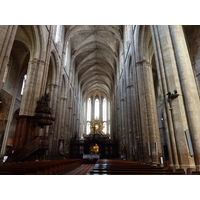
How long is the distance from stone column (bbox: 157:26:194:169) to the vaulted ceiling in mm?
12971

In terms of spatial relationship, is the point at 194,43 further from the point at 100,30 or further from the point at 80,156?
the point at 80,156

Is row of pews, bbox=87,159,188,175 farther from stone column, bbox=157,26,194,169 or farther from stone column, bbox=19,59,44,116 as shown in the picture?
stone column, bbox=19,59,44,116

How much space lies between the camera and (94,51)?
24.2 metres

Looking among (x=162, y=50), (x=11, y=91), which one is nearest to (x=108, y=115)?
(x=11, y=91)

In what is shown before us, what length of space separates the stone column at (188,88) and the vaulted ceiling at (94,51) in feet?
43.3

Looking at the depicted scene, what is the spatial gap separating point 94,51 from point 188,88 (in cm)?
2043

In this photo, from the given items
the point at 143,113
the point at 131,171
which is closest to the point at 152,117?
the point at 143,113

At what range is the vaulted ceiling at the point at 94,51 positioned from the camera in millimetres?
19505

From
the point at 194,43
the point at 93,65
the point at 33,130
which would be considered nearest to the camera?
the point at 33,130

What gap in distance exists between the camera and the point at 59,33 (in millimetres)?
15930

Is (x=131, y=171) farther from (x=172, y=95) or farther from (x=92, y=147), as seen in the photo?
(x=92, y=147)

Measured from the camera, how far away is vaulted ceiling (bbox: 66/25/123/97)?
19.5 m

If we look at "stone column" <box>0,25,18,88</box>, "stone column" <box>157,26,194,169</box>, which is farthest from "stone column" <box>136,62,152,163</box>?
"stone column" <box>0,25,18,88</box>

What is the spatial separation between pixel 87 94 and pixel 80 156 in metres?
18.4
